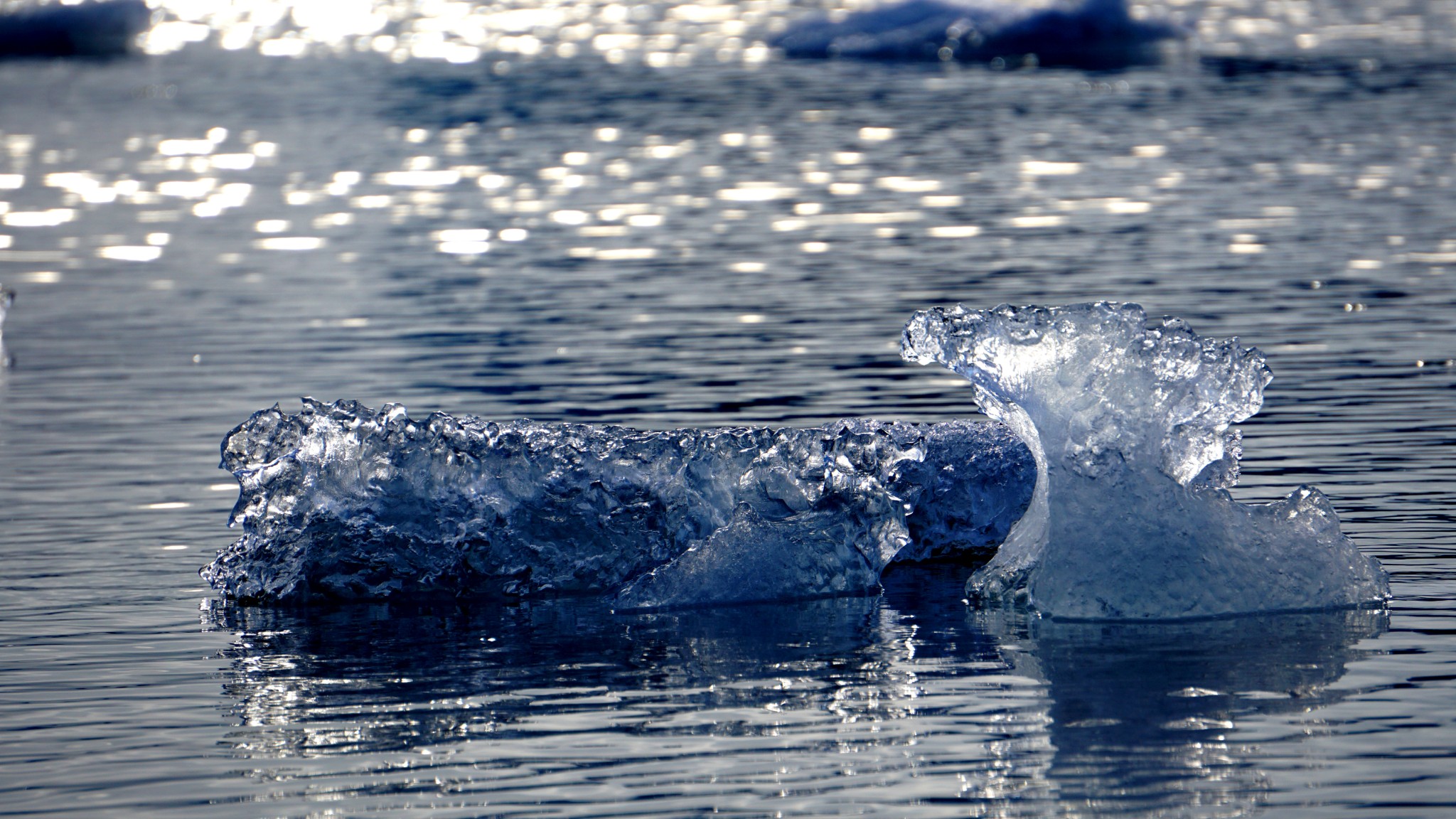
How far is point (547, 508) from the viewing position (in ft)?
35.8

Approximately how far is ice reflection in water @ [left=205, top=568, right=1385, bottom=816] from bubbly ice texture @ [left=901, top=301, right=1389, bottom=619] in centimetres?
21

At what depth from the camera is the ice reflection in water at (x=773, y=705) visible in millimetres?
7199

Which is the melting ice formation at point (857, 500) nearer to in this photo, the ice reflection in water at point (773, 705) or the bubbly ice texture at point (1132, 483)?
the bubbly ice texture at point (1132, 483)

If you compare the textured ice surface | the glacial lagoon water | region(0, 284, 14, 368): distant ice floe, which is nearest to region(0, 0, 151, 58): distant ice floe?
the glacial lagoon water

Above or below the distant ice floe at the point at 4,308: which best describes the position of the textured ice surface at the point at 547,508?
above

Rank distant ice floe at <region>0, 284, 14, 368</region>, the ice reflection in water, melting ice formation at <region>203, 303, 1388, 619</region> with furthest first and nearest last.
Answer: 1. distant ice floe at <region>0, 284, 14, 368</region>
2. melting ice formation at <region>203, 303, 1388, 619</region>
3. the ice reflection in water

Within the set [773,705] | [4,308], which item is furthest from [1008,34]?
[773,705]

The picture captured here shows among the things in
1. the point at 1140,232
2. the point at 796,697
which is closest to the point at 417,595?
the point at 796,697

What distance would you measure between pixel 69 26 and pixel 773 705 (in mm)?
66055

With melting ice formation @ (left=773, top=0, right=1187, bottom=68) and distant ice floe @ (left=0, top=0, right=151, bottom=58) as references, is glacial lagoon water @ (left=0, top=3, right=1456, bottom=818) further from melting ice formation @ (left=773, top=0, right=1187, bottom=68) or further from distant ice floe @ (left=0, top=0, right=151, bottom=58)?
distant ice floe @ (left=0, top=0, right=151, bottom=58)

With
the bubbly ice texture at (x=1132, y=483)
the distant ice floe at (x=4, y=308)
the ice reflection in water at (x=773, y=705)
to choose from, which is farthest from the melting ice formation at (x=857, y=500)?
the distant ice floe at (x=4, y=308)

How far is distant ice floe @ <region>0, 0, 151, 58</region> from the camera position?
224ft

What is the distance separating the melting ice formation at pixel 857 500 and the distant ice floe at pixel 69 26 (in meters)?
61.1

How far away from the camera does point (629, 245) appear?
30.0 metres
